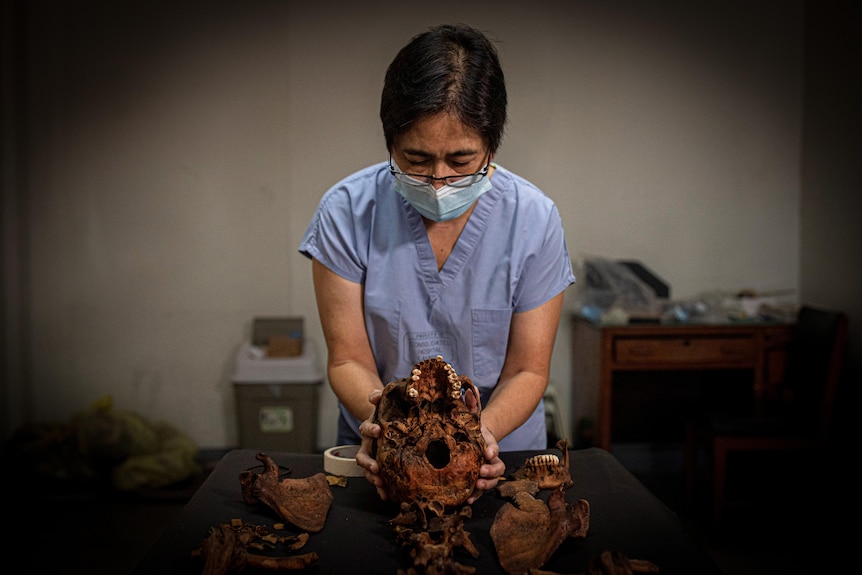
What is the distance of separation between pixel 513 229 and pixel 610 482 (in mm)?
614

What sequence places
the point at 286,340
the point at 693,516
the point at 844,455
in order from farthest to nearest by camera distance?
the point at 286,340
the point at 693,516
the point at 844,455

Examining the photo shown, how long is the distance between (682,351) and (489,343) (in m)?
2.00

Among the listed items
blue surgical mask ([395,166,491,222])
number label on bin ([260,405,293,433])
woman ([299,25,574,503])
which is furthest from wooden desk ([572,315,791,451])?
blue surgical mask ([395,166,491,222])

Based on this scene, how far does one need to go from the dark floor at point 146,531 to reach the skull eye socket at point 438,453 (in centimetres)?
172

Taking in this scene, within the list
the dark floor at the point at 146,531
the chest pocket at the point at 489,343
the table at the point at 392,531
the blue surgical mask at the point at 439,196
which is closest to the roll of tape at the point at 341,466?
the table at the point at 392,531

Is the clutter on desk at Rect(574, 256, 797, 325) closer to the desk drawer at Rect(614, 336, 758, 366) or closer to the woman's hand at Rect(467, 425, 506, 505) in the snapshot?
the desk drawer at Rect(614, 336, 758, 366)

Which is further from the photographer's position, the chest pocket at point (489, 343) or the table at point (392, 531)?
the chest pocket at point (489, 343)

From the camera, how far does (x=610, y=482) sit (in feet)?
5.07

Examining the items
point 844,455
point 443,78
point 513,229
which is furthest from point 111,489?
A: point 844,455

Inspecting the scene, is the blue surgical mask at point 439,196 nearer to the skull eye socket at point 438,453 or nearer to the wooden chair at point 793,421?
the skull eye socket at point 438,453

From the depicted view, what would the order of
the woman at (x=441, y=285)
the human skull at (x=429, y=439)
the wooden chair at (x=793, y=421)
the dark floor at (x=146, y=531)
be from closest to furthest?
1. the human skull at (x=429, y=439)
2. the woman at (x=441, y=285)
3. the dark floor at (x=146, y=531)
4. the wooden chair at (x=793, y=421)

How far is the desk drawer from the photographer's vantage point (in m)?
3.52

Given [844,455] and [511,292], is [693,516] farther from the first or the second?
[511,292]

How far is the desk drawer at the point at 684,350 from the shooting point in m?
3.52
